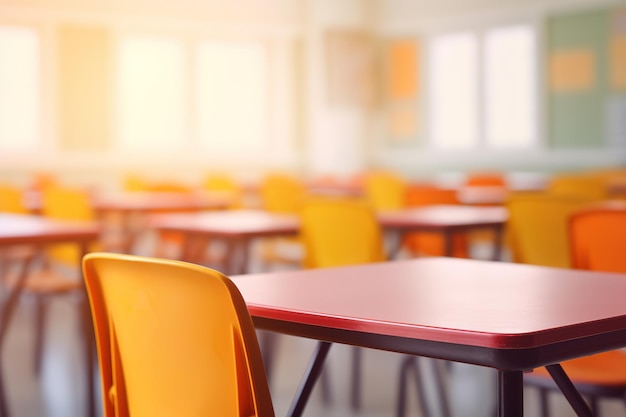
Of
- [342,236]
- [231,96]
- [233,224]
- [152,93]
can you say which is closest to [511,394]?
[342,236]

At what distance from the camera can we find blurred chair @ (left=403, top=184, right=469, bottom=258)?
534 centimetres

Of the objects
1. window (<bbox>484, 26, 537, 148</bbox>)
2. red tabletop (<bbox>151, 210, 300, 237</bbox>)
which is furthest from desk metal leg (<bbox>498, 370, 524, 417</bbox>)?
window (<bbox>484, 26, 537, 148</bbox>)

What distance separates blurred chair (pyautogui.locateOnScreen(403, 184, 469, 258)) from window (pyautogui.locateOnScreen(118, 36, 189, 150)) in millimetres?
6268

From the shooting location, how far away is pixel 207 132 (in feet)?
38.7

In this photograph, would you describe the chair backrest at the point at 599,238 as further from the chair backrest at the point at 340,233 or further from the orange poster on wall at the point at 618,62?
the orange poster on wall at the point at 618,62

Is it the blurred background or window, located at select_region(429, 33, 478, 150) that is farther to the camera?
window, located at select_region(429, 33, 478, 150)

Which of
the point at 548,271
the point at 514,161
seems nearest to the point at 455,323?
the point at 548,271

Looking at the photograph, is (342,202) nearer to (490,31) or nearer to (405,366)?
(405,366)

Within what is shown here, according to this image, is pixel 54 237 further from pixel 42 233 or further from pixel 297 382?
pixel 297 382

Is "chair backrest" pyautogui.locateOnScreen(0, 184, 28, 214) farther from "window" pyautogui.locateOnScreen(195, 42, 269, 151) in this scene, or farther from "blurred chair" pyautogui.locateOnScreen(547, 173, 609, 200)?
"window" pyautogui.locateOnScreen(195, 42, 269, 151)

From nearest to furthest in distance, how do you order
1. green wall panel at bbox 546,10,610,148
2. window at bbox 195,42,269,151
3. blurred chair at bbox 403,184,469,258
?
blurred chair at bbox 403,184,469,258
green wall panel at bbox 546,10,610,148
window at bbox 195,42,269,151

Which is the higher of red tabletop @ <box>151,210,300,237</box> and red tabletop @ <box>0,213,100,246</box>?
red tabletop @ <box>0,213,100,246</box>

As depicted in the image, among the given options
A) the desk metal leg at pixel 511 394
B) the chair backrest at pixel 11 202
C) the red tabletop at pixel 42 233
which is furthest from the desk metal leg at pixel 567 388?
the chair backrest at pixel 11 202

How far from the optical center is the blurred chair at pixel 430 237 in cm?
534
